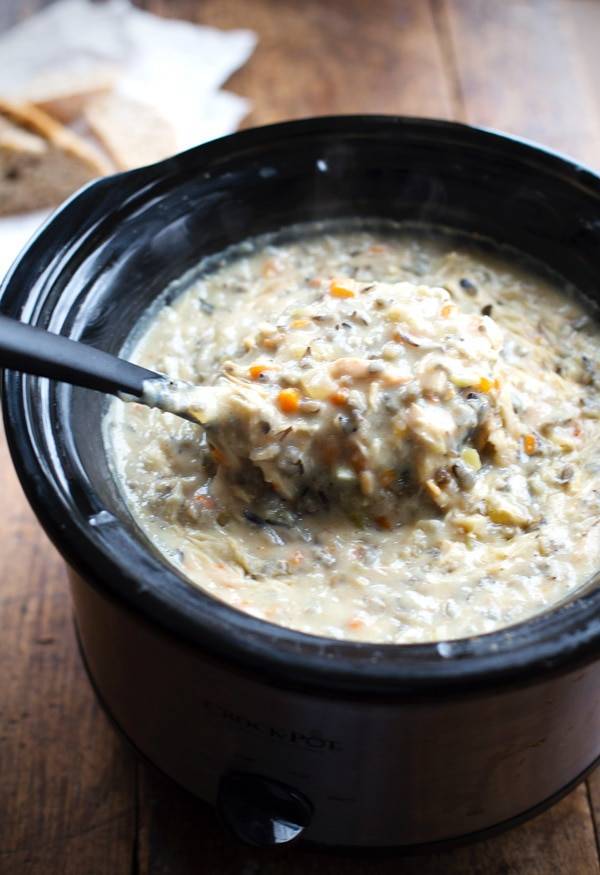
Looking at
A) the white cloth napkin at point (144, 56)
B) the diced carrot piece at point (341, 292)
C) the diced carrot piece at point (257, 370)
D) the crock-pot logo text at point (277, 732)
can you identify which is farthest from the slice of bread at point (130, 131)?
the crock-pot logo text at point (277, 732)

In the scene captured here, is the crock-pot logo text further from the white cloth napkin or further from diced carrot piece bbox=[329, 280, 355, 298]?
the white cloth napkin

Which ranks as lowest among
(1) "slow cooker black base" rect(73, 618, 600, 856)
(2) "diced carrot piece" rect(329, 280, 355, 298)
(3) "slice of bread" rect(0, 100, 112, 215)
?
(1) "slow cooker black base" rect(73, 618, 600, 856)

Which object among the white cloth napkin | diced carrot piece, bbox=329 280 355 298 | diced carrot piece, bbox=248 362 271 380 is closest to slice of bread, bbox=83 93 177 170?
the white cloth napkin

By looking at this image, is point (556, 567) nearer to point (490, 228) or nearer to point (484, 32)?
point (490, 228)

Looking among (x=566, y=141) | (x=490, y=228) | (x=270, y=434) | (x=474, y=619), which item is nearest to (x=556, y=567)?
(x=474, y=619)

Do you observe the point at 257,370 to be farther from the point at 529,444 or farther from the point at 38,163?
the point at 38,163
